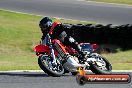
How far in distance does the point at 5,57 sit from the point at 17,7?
11.5m

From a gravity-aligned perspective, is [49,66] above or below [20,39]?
above

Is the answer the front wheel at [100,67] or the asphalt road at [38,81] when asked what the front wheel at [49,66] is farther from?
the front wheel at [100,67]

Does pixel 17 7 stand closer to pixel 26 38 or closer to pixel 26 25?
pixel 26 25

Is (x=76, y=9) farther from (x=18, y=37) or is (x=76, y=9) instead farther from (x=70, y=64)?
(x=70, y=64)

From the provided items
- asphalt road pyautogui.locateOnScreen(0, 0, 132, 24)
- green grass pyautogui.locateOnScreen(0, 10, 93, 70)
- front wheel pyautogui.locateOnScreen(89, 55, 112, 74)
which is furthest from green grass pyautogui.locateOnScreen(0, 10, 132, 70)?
Result: front wheel pyautogui.locateOnScreen(89, 55, 112, 74)

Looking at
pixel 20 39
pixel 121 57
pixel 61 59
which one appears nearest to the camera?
pixel 61 59

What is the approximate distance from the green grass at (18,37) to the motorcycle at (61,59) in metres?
6.20

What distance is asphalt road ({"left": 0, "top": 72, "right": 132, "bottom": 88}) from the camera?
9.86 meters

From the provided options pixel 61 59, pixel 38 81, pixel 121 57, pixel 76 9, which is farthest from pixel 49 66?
pixel 76 9

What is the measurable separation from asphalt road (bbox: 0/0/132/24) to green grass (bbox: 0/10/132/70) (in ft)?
5.25

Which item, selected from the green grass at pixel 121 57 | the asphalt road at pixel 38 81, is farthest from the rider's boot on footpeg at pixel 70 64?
the green grass at pixel 121 57

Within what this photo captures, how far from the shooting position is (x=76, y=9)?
1182 inches

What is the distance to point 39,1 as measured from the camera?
3269 centimetres

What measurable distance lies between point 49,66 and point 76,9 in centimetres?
1885
